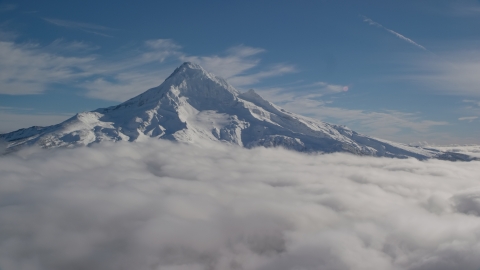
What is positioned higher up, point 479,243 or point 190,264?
point 479,243

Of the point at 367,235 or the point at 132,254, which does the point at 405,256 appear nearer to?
the point at 367,235

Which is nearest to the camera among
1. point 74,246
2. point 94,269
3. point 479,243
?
point 479,243

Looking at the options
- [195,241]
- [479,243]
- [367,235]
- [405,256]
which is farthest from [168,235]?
[479,243]

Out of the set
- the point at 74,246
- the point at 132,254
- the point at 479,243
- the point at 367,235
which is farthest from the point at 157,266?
the point at 479,243

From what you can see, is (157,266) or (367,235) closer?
(157,266)

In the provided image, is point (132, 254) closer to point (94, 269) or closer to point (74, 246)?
point (94, 269)

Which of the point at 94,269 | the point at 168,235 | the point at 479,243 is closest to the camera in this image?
the point at 479,243

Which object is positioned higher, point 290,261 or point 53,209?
point 53,209

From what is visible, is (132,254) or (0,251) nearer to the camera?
(0,251)

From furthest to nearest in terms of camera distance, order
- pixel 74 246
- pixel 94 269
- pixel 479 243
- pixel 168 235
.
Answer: pixel 168 235
pixel 74 246
pixel 94 269
pixel 479 243
